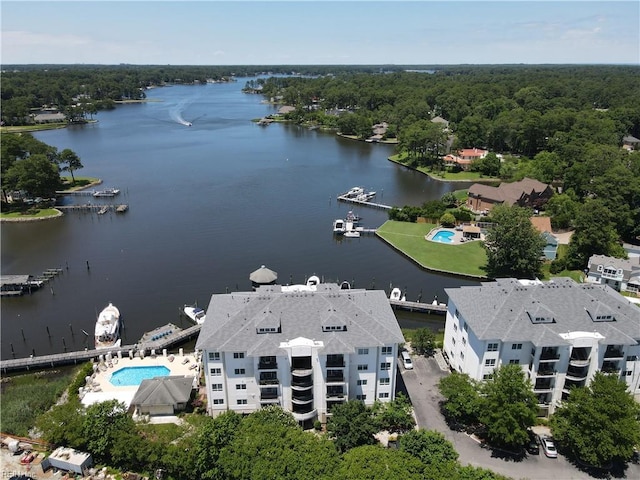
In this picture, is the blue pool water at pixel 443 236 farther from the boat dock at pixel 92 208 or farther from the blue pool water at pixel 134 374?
the boat dock at pixel 92 208

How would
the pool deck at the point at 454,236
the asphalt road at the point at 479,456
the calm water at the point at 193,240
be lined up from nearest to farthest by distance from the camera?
1. the asphalt road at the point at 479,456
2. the calm water at the point at 193,240
3. the pool deck at the point at 454,236

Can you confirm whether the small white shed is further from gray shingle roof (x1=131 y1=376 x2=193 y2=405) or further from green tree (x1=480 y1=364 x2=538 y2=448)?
green tree (x1=480 y1=364 x2=538 y2=448)

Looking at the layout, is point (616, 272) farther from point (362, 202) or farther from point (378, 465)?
point (362, 202)

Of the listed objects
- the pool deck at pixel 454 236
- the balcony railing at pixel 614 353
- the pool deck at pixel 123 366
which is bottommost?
the pool deck at pixel 123 366

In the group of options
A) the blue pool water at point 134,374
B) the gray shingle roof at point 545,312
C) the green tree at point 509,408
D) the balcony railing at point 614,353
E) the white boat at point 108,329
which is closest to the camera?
the green tree at point 509,408

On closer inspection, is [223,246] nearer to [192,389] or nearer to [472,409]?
[192,389]

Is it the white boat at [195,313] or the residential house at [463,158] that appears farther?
the residential house at [463,158]

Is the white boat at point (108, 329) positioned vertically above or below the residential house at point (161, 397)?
below

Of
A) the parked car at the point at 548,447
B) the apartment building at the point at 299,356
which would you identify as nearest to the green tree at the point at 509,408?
the parked car at the point at 548,447
